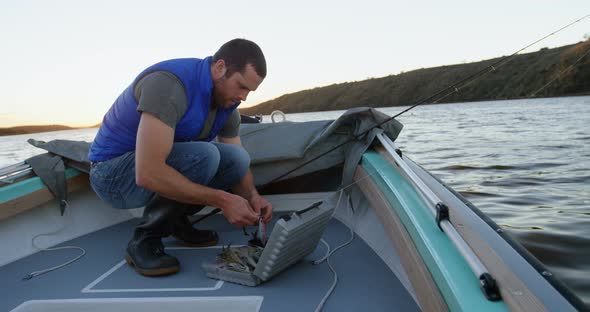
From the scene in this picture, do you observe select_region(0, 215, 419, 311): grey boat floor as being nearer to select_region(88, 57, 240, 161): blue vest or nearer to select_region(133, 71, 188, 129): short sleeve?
select_region(88, 57, 240, 161): blue vest

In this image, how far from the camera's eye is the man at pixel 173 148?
178 centimetres

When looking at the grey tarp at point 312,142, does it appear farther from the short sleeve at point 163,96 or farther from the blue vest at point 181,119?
the short sleeve at point 163,96

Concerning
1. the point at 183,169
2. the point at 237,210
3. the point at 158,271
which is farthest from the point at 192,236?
the point at 237,210

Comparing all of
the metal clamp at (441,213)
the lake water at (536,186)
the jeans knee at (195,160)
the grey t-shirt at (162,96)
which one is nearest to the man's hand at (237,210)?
the jeans knee at (195,160)

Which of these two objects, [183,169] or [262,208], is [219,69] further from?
[262,208]

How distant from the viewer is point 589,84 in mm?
9227

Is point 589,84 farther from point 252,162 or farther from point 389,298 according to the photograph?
point 389,298

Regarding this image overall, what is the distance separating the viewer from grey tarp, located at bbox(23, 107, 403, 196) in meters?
2.62

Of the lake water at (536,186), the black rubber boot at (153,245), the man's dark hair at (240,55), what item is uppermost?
the man's dark hair at (240,55)

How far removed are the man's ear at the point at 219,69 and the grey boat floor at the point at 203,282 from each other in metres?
0.87

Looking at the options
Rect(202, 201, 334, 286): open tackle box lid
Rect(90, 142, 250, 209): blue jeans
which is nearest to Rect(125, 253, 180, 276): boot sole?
Rect(202, 201, 334, 286): open tackle box lid

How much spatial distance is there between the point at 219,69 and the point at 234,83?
0.28 ft

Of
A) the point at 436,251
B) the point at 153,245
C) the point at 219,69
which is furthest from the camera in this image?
the point at 153,245

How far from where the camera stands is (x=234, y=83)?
78.4 inches
